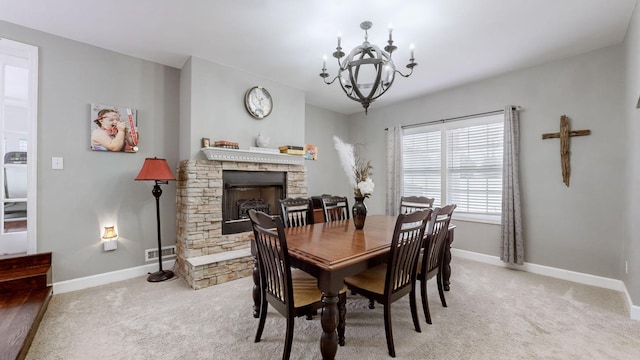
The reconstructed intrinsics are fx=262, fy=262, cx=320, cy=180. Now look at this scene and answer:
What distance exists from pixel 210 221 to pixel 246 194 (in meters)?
0.68

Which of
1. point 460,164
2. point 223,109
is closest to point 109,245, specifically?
point 223,109

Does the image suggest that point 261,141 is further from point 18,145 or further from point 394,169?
point 18,145

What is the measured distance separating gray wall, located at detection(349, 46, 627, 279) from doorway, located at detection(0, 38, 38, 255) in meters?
4.30

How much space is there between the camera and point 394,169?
15.6 feet

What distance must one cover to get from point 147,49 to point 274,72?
58.6 inches

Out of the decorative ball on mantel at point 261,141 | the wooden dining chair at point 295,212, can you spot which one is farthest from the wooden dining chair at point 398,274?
the decorative ball on mantel at point 261,141

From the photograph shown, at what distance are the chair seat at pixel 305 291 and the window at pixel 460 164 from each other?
10.00ft

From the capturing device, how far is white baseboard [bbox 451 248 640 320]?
239cm

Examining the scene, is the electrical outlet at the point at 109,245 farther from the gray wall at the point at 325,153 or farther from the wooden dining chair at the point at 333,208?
the gray wall at the point at 325,153

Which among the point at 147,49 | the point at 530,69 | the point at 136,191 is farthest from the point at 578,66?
the point at 136,191

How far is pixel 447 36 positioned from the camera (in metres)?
2.67

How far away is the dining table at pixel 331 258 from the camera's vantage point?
1518 millimetres

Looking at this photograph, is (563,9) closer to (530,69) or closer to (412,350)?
(530,69)

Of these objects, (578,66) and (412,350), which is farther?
(578,66)
